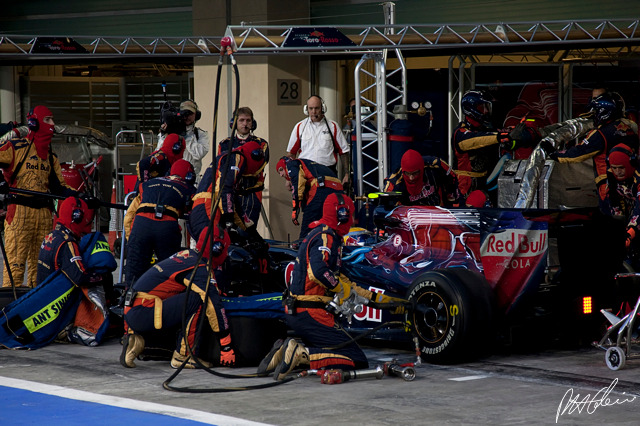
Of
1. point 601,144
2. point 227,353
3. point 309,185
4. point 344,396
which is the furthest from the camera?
point 309,185

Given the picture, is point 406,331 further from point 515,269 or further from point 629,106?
point 629,106

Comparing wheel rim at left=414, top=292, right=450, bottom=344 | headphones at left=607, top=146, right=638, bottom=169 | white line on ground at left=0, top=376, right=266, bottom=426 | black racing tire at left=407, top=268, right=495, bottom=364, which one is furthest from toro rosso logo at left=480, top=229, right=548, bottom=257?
white line on ground at left=0, top=376, right=266, bottom=426

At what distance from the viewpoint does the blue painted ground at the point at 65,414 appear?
5977 mm

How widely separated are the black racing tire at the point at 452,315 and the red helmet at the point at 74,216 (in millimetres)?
3149

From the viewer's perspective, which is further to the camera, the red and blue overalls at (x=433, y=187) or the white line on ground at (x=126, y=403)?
the red and blue overalls at (x=433, y=187)

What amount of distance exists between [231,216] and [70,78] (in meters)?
13.2

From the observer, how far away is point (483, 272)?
794cm

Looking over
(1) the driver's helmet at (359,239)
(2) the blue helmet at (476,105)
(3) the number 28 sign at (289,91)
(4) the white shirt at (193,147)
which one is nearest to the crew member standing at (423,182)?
(1) the driver's helmet at (359,239)

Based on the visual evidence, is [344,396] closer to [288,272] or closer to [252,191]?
[288,272]

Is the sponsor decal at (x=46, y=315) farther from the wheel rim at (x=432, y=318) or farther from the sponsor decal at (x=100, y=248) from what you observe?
the wheel rim at (x=432, y=318)

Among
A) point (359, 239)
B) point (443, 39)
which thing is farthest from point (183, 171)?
point (443, 39)

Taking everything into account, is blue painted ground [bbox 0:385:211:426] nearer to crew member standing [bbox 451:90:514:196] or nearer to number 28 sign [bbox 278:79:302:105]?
crew member standing [bbox 451:90:514:196]

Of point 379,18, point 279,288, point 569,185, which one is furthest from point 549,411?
point 379,18
